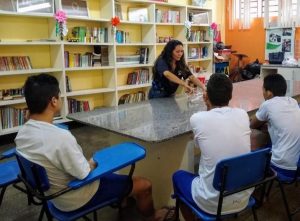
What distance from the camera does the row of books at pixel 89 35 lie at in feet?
15.6

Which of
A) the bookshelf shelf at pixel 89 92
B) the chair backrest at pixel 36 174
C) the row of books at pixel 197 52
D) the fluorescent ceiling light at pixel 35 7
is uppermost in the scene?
the fluorescent ceiling light at pixel 35 7

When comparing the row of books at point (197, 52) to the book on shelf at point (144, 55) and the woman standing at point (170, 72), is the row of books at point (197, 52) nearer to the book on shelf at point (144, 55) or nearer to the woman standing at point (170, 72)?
the book on shelf at point (144, 55)

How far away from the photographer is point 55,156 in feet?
4.65

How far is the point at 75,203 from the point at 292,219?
1.54m

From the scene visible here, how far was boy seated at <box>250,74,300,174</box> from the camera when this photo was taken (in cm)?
205

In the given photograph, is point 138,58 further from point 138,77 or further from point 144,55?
point 138,77

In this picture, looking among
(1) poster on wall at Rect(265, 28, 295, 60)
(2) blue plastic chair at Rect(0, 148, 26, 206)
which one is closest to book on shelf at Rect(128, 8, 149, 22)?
(1) poster on wall at Rect(265, 28, 295, 60)

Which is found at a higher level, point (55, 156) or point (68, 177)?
point (55, 156)

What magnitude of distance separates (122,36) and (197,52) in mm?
2059

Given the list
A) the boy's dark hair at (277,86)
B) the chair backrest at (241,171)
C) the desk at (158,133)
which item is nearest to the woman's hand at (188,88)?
the desk at (158,133)

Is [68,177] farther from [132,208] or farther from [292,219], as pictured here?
[292,219]

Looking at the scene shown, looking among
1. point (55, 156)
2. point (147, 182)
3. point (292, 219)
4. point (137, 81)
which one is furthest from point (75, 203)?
point (137, 81)

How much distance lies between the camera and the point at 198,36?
21.8 feet

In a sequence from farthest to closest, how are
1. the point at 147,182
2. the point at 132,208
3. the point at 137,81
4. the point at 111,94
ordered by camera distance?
1. the point at 137,81
2. the point at 111,94
3. the point at 132,208
4. the point at 147,182
